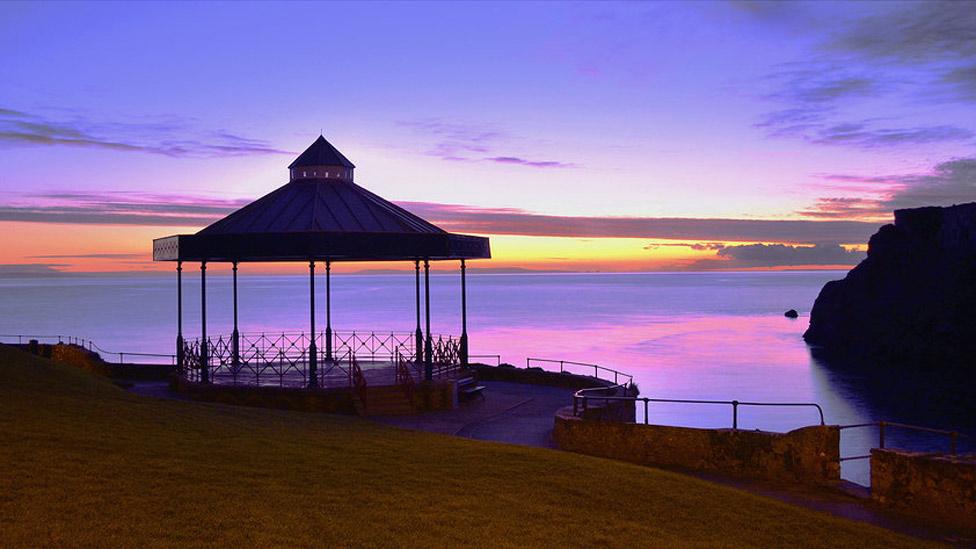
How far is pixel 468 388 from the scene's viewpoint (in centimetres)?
2378

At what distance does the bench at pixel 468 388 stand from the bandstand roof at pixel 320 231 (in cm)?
361

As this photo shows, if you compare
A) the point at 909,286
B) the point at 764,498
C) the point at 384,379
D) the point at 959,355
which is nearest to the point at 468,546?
the point at 764,498

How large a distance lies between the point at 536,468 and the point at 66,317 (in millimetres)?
143851

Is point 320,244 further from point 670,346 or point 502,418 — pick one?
point 670,346

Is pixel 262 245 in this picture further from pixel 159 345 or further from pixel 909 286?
pixel 909 286

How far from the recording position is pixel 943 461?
1290cm

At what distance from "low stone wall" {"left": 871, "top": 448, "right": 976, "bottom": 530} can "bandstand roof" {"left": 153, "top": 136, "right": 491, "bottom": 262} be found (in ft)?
41.2

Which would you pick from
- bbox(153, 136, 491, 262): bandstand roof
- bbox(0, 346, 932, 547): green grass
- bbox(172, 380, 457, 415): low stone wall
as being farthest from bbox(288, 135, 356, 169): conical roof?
bbox(0, 346, 932, 547): green grass

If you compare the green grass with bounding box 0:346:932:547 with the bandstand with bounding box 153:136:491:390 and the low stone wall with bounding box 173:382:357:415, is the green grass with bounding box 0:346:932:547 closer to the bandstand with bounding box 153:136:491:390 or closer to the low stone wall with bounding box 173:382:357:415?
the low stone wall with bounding box 173:382:357:415

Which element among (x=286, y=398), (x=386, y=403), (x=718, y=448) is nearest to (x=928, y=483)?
(x=718, y=448)

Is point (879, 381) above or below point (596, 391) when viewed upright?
below

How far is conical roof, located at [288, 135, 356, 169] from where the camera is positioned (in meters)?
26.3

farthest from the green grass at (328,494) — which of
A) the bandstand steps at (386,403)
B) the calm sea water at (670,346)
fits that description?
the calm sea water at (670,346)

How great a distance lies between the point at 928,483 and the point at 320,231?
48.6 feet
